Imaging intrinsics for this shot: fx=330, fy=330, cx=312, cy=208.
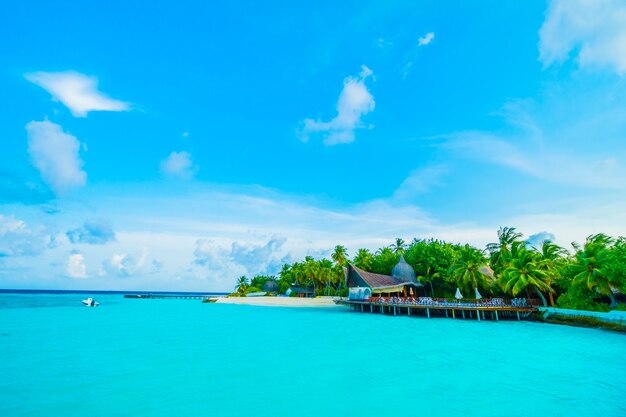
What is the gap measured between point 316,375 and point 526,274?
23.4 meters

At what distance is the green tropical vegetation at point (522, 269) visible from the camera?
22.4 metres

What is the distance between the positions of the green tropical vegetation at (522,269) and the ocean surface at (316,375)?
430cm

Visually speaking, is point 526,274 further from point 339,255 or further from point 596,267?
point 339,255

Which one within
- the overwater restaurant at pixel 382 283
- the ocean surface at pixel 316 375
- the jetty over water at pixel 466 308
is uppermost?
the overwater restaurant at pixel 382 283

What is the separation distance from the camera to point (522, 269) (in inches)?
1081

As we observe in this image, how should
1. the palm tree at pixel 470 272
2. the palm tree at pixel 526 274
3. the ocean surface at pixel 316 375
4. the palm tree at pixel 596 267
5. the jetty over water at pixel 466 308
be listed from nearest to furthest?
the ocean surface at pixel 316 375
the palm tree at pixel 596 267
the palm tree at pixel 526 274
the jetty over water at pixel 466 308
the palm tree at pixel 470 272

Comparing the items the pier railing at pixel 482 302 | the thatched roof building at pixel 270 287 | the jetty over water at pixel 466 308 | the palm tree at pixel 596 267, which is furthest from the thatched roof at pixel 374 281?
the thatched roof building at pixel 270 287

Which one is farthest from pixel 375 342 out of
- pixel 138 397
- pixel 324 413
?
pixel 138 397

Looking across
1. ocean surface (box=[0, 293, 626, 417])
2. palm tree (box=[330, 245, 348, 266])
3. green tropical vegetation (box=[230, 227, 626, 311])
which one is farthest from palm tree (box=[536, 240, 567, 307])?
palm tree (box=[330, 245, 348, 266])

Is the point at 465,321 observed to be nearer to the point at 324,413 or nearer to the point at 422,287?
the point at 422,287

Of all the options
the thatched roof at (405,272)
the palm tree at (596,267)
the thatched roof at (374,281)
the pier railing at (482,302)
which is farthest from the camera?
the thatched roof at (405,272)

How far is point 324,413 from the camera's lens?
848 cm

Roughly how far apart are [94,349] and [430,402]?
1610 cm

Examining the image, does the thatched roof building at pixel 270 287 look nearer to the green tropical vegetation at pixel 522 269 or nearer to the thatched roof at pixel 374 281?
the green tropical vegetation at pixel 522 269
